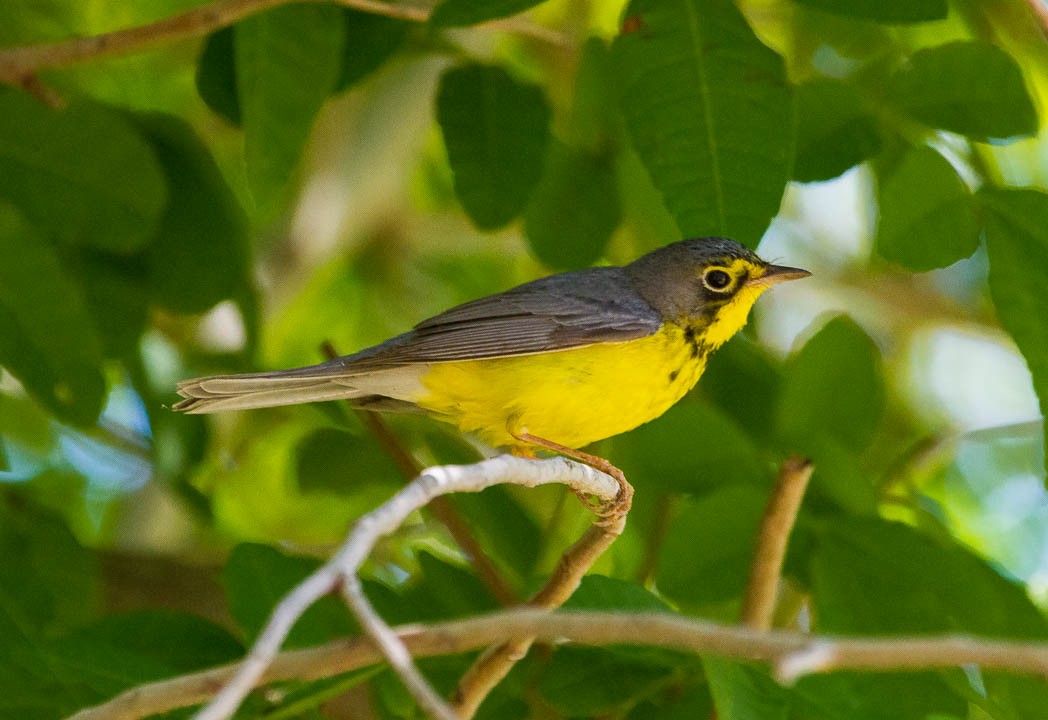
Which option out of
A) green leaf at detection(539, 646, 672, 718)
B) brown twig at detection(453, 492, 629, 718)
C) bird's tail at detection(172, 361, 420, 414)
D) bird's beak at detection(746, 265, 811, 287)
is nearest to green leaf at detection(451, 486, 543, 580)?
bird's tail at detection(172, 361, 420, 414)

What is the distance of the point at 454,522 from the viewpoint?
409 centimetres

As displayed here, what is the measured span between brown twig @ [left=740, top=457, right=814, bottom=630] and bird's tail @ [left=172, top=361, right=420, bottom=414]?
1.32m

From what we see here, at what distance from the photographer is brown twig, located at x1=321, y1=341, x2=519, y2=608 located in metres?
3.91

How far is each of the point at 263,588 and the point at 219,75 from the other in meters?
1.78

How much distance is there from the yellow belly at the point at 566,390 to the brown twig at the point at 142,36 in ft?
3.62

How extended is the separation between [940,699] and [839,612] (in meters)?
0.40

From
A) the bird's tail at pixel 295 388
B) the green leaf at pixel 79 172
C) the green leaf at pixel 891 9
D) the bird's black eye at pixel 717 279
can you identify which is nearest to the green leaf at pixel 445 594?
the bird's tail at pixel 295 388

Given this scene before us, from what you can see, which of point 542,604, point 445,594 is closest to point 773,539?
point 542,604

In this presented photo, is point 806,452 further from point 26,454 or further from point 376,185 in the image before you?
point 26,454

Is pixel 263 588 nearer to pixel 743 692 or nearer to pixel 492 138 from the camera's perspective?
pixel 743 692

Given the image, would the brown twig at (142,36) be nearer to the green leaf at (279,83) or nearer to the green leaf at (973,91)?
the green leaf at (279,83)

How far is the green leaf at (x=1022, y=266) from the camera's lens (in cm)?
341

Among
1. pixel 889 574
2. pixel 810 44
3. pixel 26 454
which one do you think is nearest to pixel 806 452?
pixel 889 574

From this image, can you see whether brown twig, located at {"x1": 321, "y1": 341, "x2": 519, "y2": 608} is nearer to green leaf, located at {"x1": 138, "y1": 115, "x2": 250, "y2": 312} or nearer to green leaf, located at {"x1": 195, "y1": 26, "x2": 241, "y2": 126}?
green leaf, located at {"x1": 138, "y1": 115, "x2": 250, "y2": 312}
